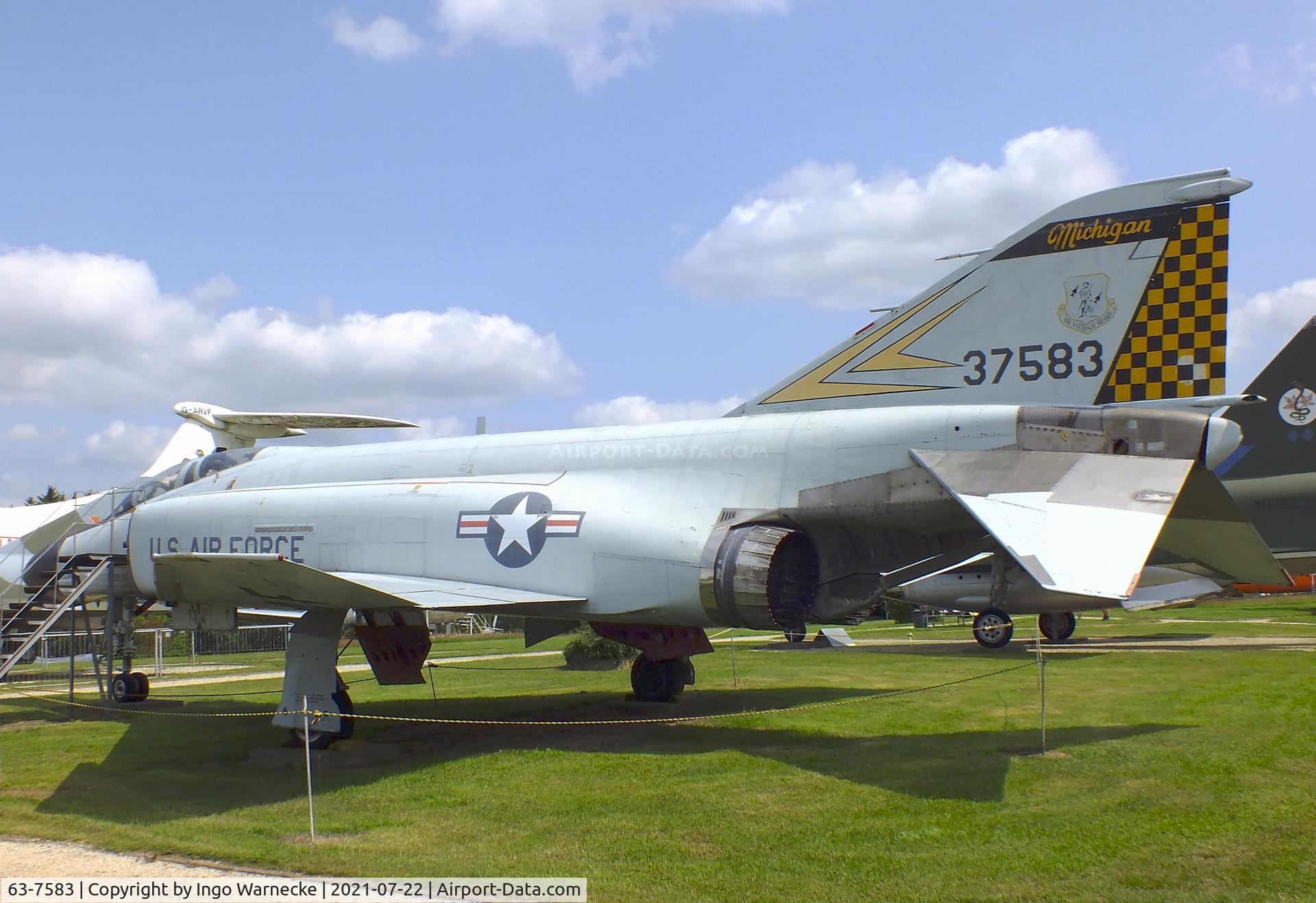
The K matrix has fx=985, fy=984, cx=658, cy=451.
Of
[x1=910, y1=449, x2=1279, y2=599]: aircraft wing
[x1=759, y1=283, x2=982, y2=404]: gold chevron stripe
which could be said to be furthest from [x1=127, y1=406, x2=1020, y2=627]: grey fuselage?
[x1=910, y1=449, x2=1279, y2=599]: aircraft wing

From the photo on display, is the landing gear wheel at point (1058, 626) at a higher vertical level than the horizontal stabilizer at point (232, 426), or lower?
lower

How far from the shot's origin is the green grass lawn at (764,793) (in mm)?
5332

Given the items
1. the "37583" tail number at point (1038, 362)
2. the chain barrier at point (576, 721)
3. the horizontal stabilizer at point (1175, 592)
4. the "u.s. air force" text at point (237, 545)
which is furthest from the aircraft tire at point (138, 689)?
the horizontal stabilizer at point (1175, 592)

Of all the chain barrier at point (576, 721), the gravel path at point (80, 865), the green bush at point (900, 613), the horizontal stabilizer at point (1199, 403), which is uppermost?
the horizontal stabilizer at point (1199, 403)

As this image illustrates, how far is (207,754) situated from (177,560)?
2.71 meters

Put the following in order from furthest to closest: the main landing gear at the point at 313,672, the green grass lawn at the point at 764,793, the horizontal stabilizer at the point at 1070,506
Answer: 1. the main landing gear at the point at 313,672
2. the horizontal stabilizer at the point at 1070,506
3. the green grass lawn at the point at 764,793

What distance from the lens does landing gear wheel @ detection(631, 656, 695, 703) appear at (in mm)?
12234

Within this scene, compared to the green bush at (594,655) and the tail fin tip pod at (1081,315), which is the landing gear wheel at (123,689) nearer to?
the green bush at (594,655)

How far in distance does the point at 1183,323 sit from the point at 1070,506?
Answer: 8.90ft

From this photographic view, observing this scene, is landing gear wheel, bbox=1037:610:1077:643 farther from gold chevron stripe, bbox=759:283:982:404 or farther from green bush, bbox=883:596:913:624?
green bush, bbox=883:596:913:624

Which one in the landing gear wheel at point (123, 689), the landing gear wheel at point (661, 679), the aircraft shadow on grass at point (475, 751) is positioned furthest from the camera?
the landing gear wheel at point (123, 689)

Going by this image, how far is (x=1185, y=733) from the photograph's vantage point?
893 cm

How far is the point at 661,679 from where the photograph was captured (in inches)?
483

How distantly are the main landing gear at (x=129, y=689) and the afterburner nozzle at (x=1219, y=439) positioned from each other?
13.0m
